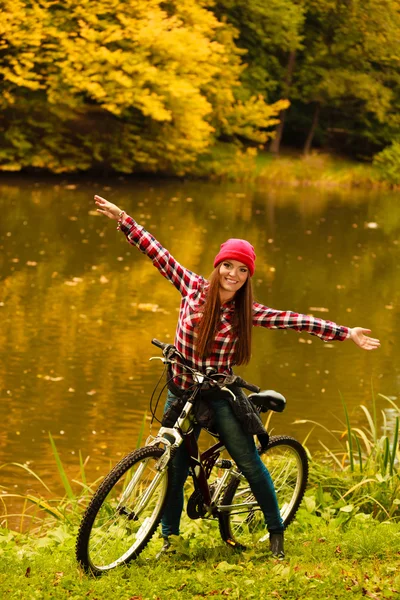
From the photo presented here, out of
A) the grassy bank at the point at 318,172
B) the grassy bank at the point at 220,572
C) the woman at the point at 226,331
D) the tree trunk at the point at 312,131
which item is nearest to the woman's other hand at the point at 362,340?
the woman at the point at 226,331

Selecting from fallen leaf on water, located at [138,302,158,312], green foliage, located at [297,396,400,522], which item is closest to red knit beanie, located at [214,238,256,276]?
green foliage, located at [297,396,400,522]

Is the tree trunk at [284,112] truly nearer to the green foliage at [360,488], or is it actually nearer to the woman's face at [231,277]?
the green foliage at [360,488]

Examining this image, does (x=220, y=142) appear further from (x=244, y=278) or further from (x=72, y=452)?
(x=244, y=278)

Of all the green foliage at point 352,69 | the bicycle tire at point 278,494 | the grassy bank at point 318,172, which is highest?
the bicycle tire at point 278,494

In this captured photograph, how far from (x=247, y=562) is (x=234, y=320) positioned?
1.07 metres

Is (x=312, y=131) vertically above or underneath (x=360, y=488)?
underneath

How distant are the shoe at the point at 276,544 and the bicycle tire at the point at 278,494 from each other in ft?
0.55

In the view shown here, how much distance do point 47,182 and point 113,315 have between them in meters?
13.0

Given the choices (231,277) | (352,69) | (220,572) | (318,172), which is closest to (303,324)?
(231,277)

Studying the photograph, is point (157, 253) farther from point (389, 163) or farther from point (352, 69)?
Answer: point (352, 69)

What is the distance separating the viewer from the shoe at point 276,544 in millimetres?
4816

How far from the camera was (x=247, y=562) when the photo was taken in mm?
4648

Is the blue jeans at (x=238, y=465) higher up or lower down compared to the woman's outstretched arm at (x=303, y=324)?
lower down

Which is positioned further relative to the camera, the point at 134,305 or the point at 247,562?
the point at 134,305
